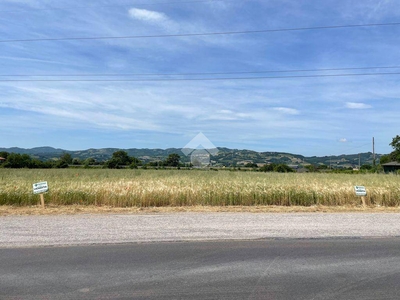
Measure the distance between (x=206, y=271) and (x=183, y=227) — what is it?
13.3 ft

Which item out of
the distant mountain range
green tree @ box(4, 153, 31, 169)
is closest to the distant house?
the distant mountain range

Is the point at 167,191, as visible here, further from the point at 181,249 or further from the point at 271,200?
the point at 181,249

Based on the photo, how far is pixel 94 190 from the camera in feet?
51.8

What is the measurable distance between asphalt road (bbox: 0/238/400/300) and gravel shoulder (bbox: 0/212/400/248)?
715 mm

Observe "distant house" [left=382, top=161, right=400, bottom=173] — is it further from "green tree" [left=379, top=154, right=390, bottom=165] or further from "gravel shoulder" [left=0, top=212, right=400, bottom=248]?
"gravel shoulder" [left=0, top=212, right=400, bottom=248]

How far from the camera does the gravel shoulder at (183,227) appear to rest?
8828 mm

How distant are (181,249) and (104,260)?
171 cm

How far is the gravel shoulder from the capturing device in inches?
348

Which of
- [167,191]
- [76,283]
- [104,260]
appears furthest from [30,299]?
[167,191]

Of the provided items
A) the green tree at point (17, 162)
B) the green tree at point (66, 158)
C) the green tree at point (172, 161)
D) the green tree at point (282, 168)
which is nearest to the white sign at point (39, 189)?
the green tree at point (172, 161)

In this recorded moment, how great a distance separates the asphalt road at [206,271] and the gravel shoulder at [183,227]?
28.1 inches

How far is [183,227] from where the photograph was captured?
1022 centimetres

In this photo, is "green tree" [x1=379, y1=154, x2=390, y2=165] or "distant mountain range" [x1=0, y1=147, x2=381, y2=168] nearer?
"distant mountain range" [x1=0, y1=147, x2=381, y2=168]

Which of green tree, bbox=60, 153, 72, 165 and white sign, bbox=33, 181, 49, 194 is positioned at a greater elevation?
green tree, bbox=60, 153, 72, 165
